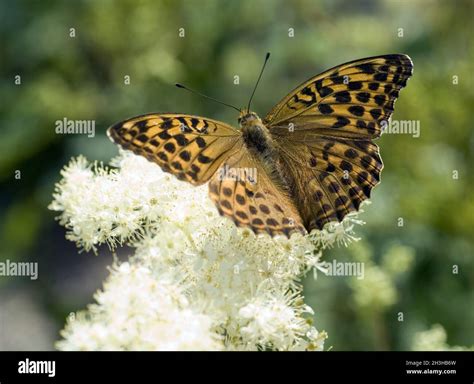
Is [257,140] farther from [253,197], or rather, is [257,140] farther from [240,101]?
[240,101]

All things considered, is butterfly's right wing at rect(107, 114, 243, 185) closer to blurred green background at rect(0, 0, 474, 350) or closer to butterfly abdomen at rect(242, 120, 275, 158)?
butterfly abdomen at rect(242, 120, 275, 158)

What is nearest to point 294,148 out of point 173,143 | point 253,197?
point 253,197

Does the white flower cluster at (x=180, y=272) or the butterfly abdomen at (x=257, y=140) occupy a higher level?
the butterfly abdomen at (x=257, y=140)

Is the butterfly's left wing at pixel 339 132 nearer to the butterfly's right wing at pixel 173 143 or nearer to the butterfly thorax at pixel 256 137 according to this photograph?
the butterfly thorax at pixel 256 137

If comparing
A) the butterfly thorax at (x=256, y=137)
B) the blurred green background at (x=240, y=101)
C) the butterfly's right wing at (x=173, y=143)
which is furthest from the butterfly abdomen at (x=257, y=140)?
the blurred green background at (x=240, y=101)

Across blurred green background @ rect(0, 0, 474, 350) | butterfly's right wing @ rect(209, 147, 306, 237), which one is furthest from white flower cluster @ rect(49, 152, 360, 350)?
blurred green background @ rect(0, 0, 474, 350)
